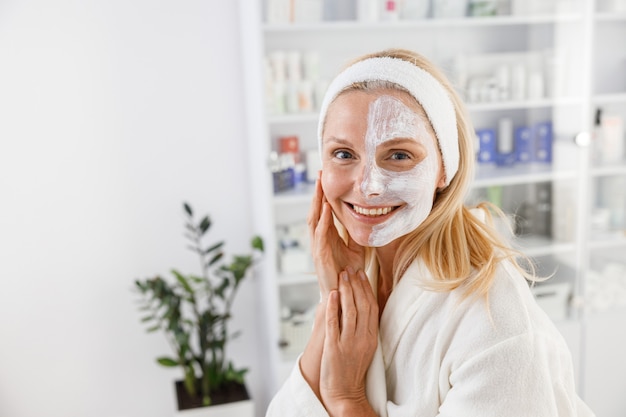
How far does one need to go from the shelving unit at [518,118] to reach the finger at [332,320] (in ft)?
4.11

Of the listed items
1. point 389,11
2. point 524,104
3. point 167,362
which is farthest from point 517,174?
point 167,362

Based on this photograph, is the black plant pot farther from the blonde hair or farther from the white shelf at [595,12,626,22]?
the white shelf at [595,12,626,22]

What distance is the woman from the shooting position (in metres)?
0.94

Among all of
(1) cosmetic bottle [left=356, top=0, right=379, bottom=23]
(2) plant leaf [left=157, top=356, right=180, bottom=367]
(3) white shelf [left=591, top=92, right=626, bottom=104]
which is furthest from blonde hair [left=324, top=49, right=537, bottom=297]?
(3) white shelf [left=591, top=92, right=626, bottom=104]

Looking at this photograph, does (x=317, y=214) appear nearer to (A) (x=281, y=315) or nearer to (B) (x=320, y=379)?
(B) (x=320, y=379)

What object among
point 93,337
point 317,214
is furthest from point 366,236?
point 93,337

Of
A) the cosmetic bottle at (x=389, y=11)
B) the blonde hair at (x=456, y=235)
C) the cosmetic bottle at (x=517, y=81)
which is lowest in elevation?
the blonde hair at (x=456, y=235)

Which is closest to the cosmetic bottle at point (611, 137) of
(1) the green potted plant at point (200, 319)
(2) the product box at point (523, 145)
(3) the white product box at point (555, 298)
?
(2) the product box at point (523, 145)

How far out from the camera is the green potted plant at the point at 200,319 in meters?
2.40

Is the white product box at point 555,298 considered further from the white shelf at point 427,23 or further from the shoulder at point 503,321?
the shoulder at point 503,321

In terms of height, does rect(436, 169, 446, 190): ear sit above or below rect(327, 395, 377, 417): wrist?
above

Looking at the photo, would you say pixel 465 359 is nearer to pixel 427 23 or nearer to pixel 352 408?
pixel 352 408

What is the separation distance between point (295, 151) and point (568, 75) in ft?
3.64

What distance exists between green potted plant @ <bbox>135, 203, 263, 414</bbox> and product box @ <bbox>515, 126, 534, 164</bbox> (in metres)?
1.08
